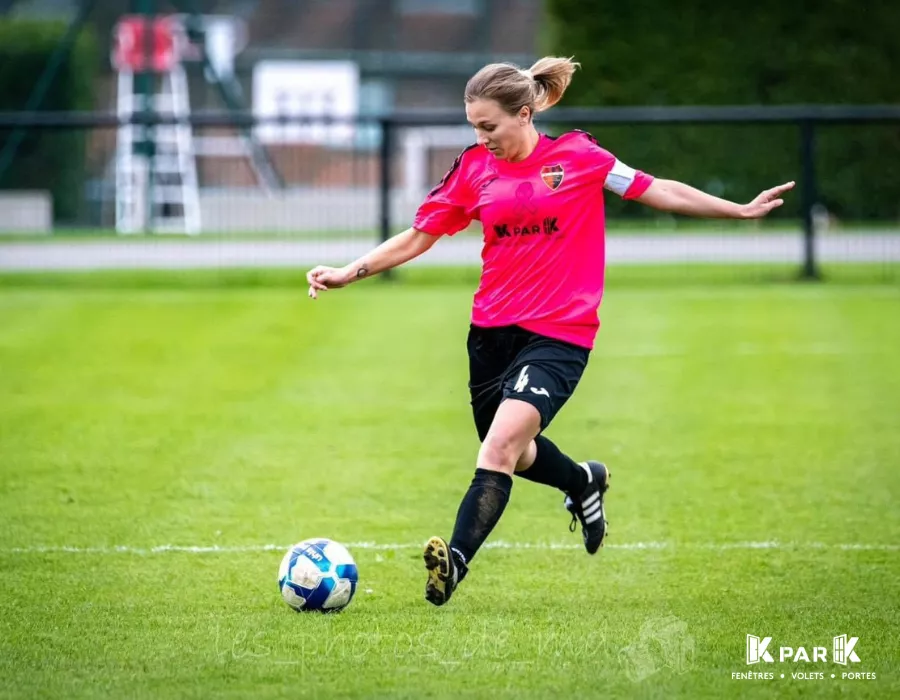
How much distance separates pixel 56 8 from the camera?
108ft

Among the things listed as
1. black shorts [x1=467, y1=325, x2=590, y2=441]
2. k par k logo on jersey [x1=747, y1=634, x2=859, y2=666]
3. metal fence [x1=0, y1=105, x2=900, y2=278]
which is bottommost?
metal fence [x1=0, y1=105, x2=900, y2=278]

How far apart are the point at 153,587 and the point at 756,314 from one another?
9.46 meters

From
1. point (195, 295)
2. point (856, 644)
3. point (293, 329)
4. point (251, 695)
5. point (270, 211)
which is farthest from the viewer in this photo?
point (270, 211)

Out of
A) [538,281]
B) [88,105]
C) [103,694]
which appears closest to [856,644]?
[538,281]

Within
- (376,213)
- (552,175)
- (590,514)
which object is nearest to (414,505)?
(590,514)

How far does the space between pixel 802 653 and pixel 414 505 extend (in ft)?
9.39

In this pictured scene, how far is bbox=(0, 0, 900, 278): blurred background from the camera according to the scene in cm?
1734

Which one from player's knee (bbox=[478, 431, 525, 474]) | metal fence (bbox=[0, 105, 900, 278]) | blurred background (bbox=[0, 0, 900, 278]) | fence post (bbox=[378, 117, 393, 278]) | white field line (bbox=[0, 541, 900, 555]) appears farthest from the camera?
blurred background (bbox=[0, 0, 900, 278])

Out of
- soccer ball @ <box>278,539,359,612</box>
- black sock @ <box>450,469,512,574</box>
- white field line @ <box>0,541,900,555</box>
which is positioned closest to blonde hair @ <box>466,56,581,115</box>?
black sock @ <box>450,469,512,574</box>

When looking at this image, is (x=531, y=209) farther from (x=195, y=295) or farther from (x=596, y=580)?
(x=195, y=295)

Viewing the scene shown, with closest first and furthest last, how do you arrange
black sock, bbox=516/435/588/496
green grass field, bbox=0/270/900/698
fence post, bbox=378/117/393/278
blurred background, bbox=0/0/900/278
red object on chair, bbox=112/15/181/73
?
green grass field, bbox=0/270/900/698 < black sock, bbox=516/435/588/496 < fence post, bbox=378/117/393/278 < blurred background, bbox=0/0/900/278 < red object on chair, bbox=112/15/181/73

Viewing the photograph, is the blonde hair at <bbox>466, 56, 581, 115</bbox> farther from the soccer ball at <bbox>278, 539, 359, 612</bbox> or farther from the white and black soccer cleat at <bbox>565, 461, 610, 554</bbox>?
the soccer ball at <bbox>278, 539, 359, 612</bbox>

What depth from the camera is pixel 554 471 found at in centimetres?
608

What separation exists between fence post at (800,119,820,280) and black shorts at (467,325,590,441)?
10.9 m
